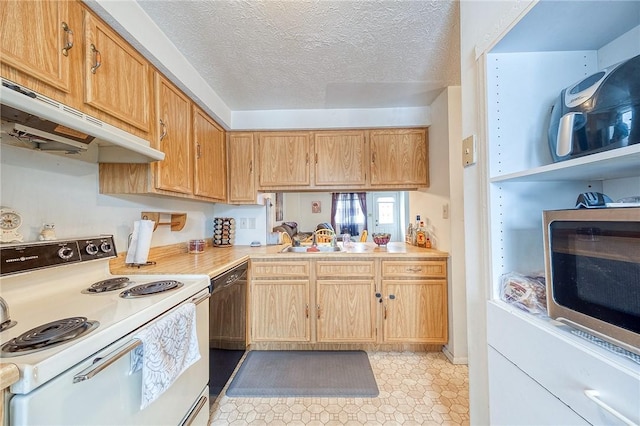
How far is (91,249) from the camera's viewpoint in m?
1.22

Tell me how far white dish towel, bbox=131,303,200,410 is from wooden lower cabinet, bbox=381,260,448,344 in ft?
4.93

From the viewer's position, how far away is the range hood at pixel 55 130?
2.31 feet

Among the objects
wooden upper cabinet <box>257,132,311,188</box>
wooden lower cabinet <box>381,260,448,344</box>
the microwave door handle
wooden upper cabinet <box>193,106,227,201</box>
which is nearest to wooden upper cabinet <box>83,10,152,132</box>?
wooden upper cabinet <box>193,106,227,201</box>

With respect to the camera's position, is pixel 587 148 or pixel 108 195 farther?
pixel 108 195

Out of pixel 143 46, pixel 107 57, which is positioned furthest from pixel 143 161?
pixel 143 46

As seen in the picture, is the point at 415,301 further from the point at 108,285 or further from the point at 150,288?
the point at 108,285

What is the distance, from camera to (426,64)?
1.72 meters

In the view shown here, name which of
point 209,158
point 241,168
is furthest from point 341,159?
point 209,158

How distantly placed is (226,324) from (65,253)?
928 mm

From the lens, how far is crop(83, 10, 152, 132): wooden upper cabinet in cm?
106

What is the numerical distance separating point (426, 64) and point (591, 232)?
61.1 inches

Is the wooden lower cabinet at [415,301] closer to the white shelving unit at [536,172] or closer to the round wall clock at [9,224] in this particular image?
the white shelving unit at [536,172]

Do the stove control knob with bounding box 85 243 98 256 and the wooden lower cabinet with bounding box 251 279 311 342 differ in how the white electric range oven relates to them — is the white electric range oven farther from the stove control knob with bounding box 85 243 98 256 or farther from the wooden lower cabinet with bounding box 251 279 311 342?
the wooden lower cabinet with bounding box 251 279 311 342

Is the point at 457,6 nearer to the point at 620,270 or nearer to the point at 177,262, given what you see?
the point at 620,270
